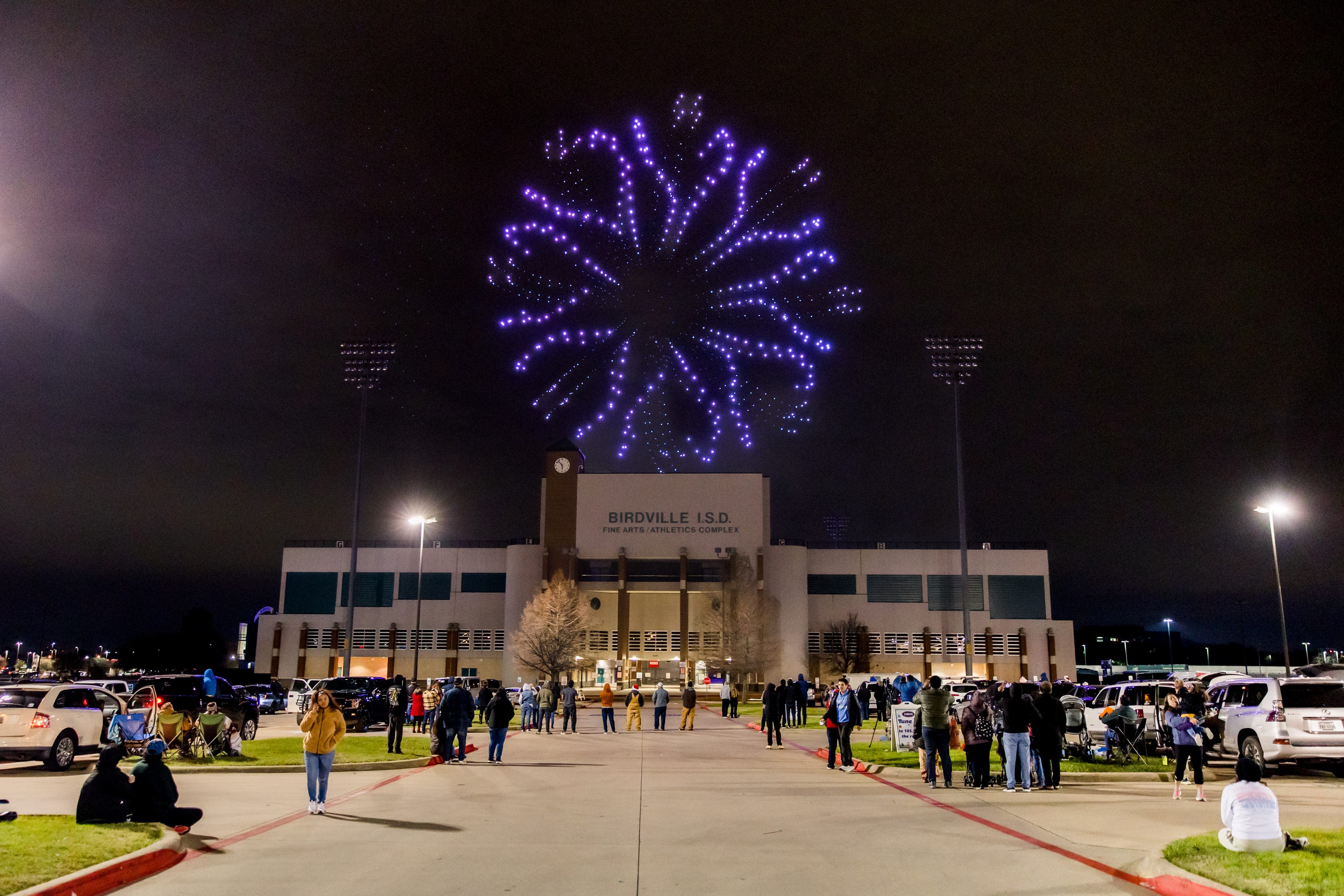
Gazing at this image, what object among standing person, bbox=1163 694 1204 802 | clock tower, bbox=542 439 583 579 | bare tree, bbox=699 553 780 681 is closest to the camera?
standing person, bbox=1163 694 1204 802

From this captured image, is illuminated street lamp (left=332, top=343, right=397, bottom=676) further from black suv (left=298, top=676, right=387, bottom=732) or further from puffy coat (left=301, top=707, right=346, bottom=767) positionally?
puffy coat (left=301, top=707, right=346, bottom=767)

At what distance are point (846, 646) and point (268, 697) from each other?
4127cm

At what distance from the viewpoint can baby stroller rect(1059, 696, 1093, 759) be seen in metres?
20.1

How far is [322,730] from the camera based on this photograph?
42.5 feet

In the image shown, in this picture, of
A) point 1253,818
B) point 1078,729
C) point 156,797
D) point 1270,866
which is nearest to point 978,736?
point 1078,729

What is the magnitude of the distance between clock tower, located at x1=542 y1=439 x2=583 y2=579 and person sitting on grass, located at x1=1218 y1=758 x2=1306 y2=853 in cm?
6722

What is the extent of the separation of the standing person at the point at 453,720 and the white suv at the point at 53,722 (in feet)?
20.8

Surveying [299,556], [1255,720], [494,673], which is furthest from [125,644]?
[1255,720]

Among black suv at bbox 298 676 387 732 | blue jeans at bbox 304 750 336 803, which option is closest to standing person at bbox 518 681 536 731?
black suv at bbox 298 676 387 732

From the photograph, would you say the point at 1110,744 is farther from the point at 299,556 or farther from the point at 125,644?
the point at 125,644

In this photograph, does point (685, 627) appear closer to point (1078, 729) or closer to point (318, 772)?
point (1078, 729)

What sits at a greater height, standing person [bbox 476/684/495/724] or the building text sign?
the building text sign

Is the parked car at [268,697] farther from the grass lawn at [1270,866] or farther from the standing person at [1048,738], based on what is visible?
the grass lawn at [1270,866]

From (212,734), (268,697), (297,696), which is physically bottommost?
(268,697)
